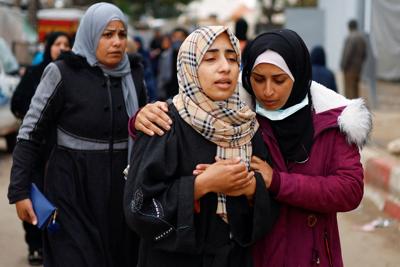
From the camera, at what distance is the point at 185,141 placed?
2.48 m

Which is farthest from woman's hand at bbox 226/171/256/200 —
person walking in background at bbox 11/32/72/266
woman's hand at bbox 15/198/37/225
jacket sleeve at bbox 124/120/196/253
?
person walking in background at bbox 11/32/72/266

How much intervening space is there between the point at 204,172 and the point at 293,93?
0.45m

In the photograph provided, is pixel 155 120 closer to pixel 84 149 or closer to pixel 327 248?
pixel 327 248

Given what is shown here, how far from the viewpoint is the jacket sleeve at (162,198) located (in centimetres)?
241

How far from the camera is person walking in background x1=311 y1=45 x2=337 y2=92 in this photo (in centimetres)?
761

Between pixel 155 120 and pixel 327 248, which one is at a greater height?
pixel 155 120

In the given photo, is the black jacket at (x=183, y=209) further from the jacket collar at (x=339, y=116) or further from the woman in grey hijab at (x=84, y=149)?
the woman in grey hijab at (x=84, y=149)

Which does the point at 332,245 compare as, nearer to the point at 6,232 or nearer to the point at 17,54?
the point at 6,232

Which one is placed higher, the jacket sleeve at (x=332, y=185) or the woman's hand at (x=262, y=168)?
the woman's hand at (x=262, y=168)

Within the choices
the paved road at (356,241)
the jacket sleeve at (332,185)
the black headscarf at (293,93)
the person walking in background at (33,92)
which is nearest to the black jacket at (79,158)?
the black headscarf at (293,93)

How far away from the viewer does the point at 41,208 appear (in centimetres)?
337

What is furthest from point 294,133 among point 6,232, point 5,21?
point 5,21

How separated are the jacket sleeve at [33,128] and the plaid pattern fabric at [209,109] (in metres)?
1.13

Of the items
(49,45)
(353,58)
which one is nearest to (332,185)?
(49,45)
